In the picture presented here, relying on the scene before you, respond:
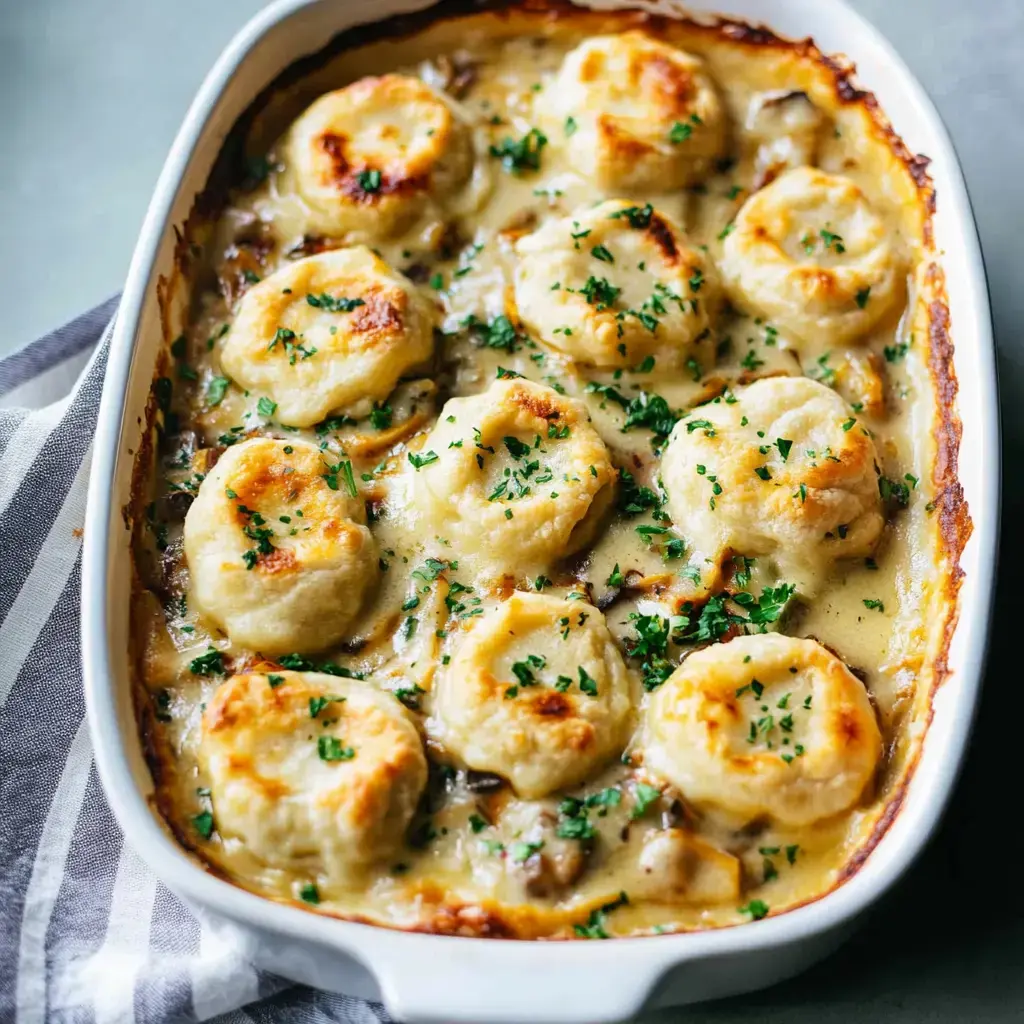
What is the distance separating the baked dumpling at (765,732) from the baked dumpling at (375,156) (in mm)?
1499

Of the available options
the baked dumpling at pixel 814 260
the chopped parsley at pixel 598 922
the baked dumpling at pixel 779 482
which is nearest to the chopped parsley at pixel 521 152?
the baked dumpling at pixel 814 260

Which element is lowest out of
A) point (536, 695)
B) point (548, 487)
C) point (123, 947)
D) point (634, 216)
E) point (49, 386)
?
point (123, 947)

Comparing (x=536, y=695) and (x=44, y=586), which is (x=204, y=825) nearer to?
(x=536, y=695)

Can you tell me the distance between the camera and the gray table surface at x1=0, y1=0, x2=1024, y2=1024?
326cm

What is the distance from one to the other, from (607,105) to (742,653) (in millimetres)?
1700

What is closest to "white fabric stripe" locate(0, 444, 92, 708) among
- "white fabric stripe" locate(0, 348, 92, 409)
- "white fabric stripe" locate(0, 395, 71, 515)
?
"white fabric stripe" locate(0, 395, 71, 515)

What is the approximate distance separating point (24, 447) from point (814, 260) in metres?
2.10

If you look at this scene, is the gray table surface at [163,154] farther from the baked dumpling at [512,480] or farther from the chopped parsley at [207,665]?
the chopped parsley at [207,665]

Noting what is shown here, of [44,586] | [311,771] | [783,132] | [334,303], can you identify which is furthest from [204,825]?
Result: [783,132]

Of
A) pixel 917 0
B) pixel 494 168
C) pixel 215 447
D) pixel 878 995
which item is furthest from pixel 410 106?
pixel 878 995

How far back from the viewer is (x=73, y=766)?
3.20 meters

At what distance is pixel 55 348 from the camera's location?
12.7 ft

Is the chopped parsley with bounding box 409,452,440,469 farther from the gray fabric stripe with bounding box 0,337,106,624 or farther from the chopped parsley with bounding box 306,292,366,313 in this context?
the gray fabric stripe with bounding box 0,337,106,624

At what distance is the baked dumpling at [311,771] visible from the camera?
269 cm
